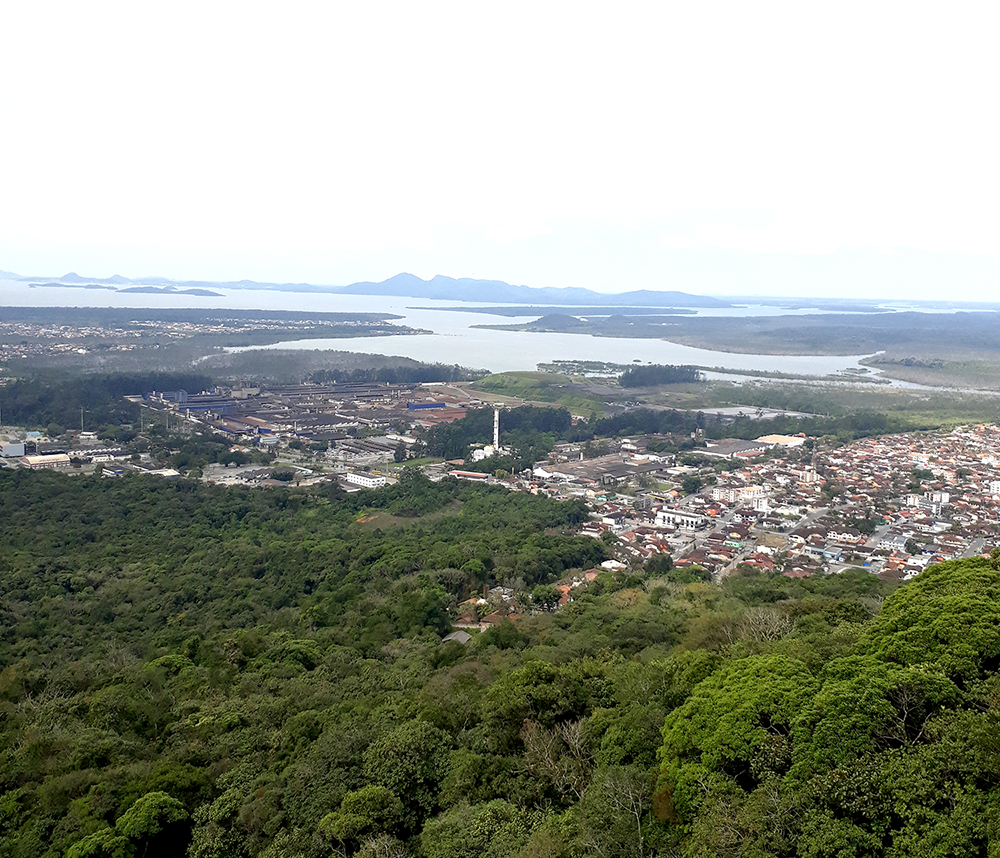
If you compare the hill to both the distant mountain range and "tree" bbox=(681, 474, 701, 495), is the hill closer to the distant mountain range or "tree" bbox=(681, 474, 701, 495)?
the distant mountain range

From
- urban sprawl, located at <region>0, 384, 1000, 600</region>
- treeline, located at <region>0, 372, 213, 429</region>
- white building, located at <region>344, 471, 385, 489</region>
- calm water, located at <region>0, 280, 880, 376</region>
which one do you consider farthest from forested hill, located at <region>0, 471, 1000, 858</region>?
calm water, located at <region>0, 280, 880, 376</region>

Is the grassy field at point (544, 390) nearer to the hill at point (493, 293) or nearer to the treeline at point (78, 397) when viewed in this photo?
the treeline at point (78, 397)

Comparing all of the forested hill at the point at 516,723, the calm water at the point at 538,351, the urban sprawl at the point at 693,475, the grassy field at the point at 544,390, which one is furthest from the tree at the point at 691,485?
the calm water at the point at 538,351

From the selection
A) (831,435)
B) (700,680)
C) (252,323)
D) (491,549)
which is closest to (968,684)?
(700,680)

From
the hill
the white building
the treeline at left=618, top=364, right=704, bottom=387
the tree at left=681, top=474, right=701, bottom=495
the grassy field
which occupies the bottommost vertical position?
the white building

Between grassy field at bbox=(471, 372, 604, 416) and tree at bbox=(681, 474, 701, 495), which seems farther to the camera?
grassy field at bbox=(471, 372, 604, 416)

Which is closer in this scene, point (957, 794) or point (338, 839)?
point (957, 794)

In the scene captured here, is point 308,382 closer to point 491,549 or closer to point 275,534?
point 275,534

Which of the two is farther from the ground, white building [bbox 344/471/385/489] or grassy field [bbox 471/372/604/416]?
grassy field [bbox 471/372/604/416]
